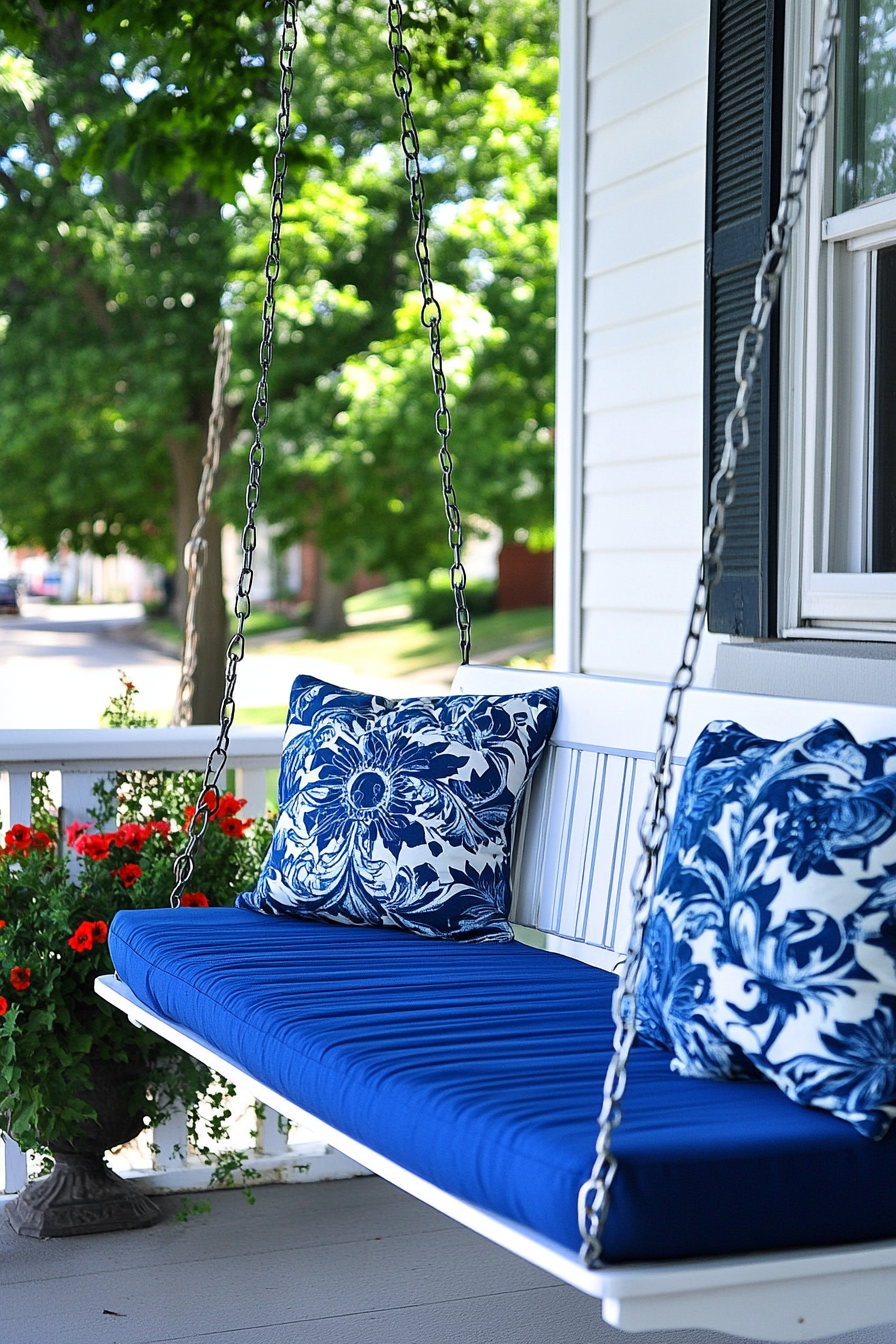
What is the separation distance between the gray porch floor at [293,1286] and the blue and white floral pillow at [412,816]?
644mm

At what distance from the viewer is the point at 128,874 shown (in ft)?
9.71

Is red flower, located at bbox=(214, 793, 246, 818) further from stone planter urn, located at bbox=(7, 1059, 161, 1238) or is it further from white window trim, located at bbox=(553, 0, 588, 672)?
white window trim, located at bbox=(553, 0, 588, 672)

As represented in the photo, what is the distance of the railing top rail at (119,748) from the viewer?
3.10 meters

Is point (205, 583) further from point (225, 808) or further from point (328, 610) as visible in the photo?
point (225, 808)

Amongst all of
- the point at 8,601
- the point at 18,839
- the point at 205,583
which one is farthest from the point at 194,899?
the point at 8,601

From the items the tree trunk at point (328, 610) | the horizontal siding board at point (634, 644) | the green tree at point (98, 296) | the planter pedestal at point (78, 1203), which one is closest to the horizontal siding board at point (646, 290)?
the horizontal siding board at point (634, 644)

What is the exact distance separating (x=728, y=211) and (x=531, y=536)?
1259 centimetres

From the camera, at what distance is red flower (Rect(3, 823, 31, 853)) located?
9.79 feet

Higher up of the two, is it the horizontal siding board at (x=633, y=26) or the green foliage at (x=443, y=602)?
the horizontal siding board at (x=633, y=26)

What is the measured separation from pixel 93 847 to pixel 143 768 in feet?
0.97

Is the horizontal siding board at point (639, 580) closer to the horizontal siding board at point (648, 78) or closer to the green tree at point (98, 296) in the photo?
the horizontal siding board at point (648, 78)

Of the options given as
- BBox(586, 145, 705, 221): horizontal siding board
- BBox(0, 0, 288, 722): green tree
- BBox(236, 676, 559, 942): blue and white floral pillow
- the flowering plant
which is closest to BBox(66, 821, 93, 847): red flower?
the flowering plant

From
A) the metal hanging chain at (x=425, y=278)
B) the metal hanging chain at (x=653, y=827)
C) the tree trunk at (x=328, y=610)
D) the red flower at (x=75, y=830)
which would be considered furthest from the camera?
the tree trunk at (x=328, y=610)

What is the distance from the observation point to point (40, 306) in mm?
14094
